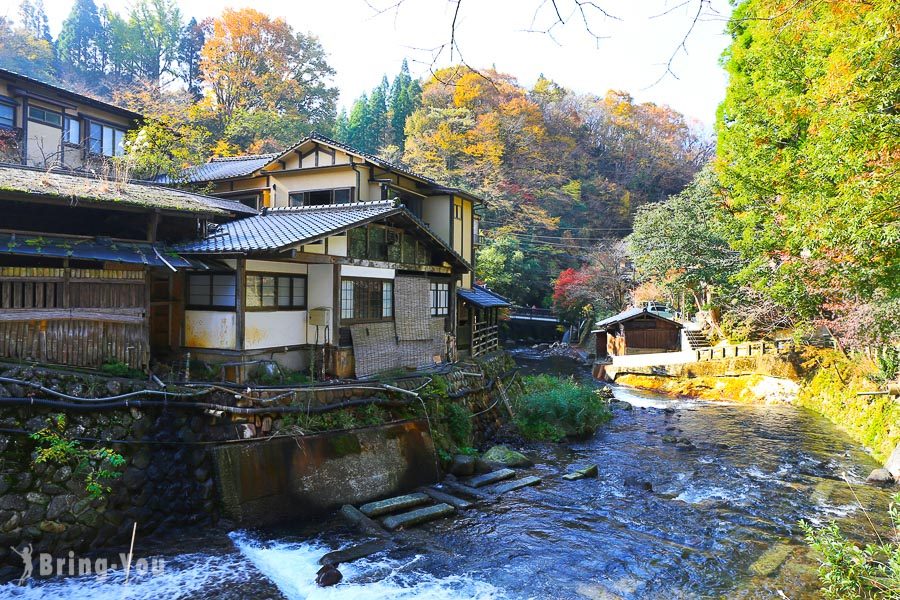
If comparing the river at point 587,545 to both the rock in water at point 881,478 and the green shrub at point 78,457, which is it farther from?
the green shrub at point 78,457

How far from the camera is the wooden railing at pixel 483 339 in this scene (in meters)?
22.8

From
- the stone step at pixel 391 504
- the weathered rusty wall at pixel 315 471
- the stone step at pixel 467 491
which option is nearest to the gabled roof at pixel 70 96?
the weathered rusty wall at pixel 315 471

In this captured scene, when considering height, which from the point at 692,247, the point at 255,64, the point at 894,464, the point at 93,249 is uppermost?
the point at 255,64

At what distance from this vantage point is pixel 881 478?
13758 millimetres

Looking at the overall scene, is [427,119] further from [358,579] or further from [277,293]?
[358,579]

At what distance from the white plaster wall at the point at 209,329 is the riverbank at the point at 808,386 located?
60.1ft

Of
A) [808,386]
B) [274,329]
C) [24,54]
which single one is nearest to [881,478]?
[808,386]

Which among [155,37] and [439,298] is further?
[155,37]

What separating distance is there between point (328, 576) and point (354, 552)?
3.21ft

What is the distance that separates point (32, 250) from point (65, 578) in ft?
19.0

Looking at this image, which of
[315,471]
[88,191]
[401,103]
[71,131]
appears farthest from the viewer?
[401,103]

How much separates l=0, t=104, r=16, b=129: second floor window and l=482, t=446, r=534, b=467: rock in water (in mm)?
21529

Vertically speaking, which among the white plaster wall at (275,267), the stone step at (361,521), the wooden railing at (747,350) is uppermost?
the white plaster wall at (275,267)

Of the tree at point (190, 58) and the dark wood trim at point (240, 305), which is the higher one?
the tree at point (190, 58)
